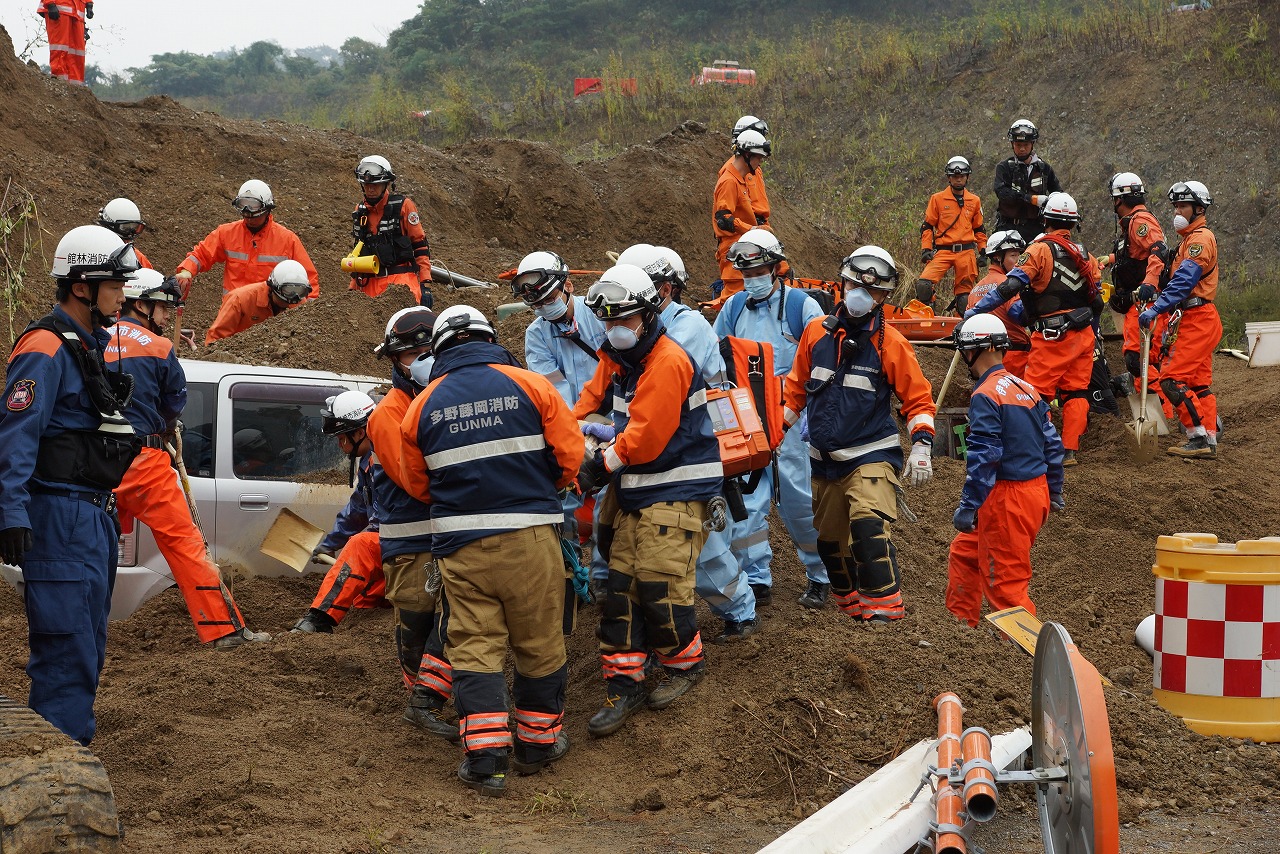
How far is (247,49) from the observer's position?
48.0m

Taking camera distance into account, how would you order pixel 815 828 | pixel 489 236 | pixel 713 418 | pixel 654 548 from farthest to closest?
pixel 489 236
pixel 713 418
pixel 654 548
pixel 815 828

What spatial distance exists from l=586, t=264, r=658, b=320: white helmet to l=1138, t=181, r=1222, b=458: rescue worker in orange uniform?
290 inches

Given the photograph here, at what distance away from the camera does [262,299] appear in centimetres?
1048

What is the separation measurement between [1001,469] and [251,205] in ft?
21.6

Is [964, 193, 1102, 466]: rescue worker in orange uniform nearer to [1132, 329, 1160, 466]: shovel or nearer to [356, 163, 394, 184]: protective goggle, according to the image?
[1132, 329, 1160, 466]: shovel

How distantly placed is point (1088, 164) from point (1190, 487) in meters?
14.3

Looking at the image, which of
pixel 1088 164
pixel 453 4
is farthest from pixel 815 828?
pixel 453 4

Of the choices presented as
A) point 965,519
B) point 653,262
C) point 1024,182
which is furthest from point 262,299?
point 1024,182

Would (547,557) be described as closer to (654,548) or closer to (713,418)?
(654,548)

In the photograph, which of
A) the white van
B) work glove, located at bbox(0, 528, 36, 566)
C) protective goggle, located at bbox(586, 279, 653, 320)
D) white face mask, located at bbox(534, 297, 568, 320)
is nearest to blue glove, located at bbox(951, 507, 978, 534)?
protective goggle, located at bbox(586, 279, 653, 320)

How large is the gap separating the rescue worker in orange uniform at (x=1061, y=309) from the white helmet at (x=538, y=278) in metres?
4.65

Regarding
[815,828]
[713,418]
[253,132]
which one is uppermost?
[253,132]

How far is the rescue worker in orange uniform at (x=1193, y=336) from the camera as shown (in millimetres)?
11594

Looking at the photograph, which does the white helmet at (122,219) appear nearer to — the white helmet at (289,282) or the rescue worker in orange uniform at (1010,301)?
the white helmet at (289,282)
